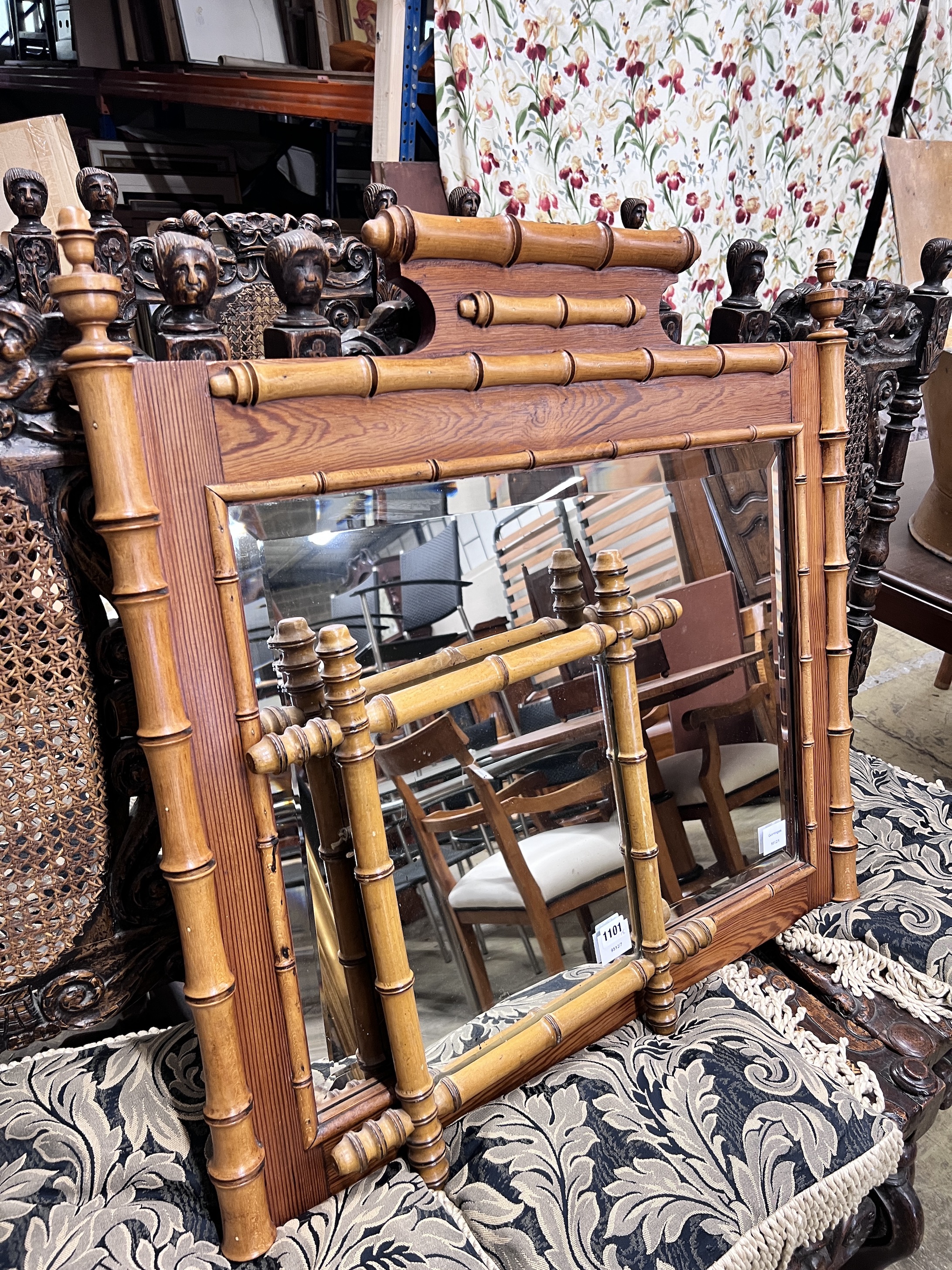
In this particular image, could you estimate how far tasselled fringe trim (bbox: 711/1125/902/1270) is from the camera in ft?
2.39

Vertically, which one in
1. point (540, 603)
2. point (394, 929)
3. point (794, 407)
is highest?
point (794, 407)

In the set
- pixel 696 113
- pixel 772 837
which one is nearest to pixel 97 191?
pixel 772 837

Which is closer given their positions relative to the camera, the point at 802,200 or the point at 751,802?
the point at 751,802

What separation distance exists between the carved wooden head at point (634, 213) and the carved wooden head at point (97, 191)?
0.76m

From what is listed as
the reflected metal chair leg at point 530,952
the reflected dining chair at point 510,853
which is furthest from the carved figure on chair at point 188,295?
the reflected metal chair leg at point 530,952

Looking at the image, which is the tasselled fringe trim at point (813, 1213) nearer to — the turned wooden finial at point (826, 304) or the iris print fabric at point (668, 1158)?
the iris print fabric at point (668, 1158)

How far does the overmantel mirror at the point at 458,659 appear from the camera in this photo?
0.67 m

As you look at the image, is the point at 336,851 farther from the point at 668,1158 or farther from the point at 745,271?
the point at 745,271

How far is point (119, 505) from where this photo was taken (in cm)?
61

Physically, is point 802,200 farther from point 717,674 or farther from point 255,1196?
point 255,1196

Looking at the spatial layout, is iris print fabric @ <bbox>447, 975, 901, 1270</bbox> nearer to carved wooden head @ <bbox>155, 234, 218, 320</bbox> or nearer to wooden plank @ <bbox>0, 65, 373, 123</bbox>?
carved wooden head @ <bbox>155, 234, 218, 320</bbox>

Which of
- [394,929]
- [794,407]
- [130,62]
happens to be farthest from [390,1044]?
[130,62]

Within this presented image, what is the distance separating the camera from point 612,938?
3.04ft

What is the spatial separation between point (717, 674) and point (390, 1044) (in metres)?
0.57
